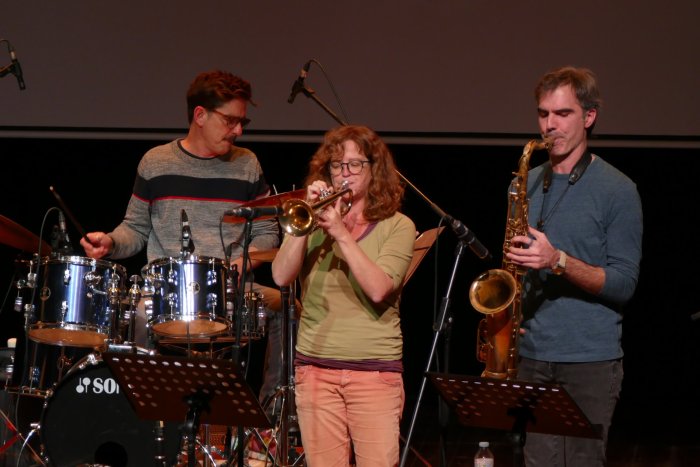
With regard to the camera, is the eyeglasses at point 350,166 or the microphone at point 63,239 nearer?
the eyeglasses at point 350,166

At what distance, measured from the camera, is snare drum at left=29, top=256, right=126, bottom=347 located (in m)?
4.50

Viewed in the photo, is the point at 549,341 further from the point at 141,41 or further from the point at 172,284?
the point at 141,41

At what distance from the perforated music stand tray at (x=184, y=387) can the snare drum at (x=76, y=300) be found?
1195 millimetres

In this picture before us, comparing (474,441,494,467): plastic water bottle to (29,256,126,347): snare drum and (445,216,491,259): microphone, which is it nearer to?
(445,216,491,259): microphone

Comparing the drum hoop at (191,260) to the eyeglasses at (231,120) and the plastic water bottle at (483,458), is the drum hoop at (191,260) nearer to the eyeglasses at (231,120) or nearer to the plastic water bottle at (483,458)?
the eyeglasses at (231,120)

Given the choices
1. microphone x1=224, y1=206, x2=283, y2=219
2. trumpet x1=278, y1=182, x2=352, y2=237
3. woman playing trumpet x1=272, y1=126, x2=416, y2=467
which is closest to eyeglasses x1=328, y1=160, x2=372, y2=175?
woman playing trumpet x1=272, y1=126, x2=416, y2=467

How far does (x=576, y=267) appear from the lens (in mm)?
3365

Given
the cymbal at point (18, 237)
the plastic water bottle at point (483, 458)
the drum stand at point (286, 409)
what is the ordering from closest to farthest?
the cymbal at point (18, 237), the drum stand at point (286, 409), the plastic water bottle at point (483, 458)

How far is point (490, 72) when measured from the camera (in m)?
6.65

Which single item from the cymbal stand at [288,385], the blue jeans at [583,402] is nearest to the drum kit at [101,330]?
the cymbal stand at [288,385]

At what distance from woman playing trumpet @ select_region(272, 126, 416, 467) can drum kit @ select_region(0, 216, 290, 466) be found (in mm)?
914

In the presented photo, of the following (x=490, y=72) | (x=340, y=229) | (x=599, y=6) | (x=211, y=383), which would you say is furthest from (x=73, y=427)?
(x=599, y=6)

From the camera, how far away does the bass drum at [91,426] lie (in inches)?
186

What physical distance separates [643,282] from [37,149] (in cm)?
465
